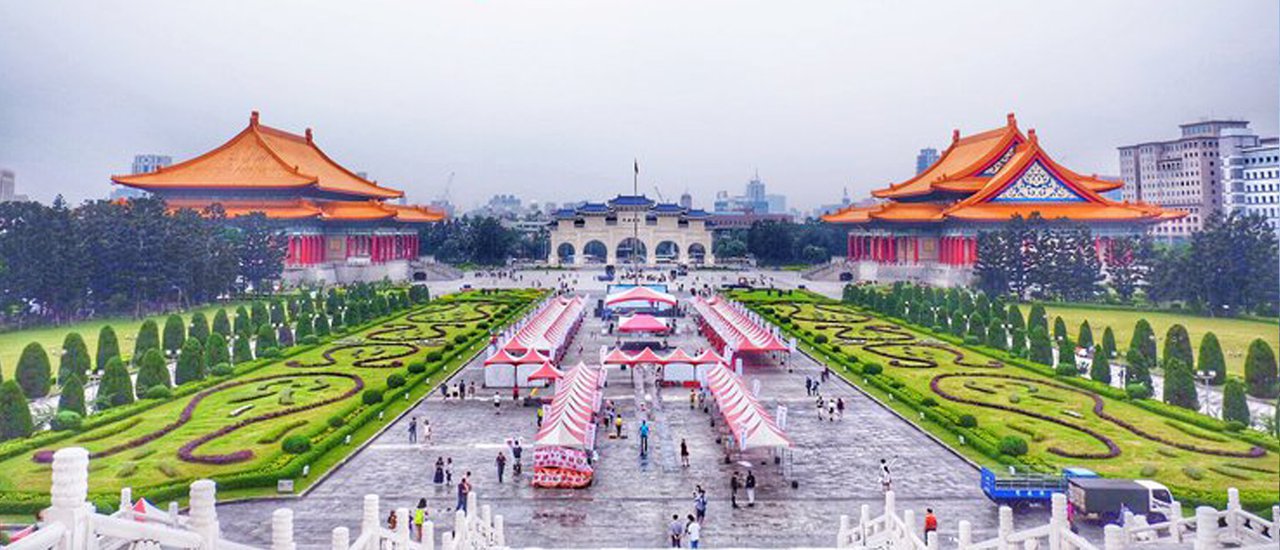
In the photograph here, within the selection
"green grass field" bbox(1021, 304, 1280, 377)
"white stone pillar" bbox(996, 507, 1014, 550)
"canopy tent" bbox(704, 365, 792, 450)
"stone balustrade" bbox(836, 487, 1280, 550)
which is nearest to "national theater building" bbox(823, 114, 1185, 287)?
"green grass field" bbox(1021, 304, 1280, 377)

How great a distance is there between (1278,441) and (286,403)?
2327 centimetres

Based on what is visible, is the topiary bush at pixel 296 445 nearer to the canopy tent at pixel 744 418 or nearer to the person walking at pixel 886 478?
the canopy tent at pixel 744 418

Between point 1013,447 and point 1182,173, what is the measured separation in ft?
105

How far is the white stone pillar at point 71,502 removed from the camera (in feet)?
17.7

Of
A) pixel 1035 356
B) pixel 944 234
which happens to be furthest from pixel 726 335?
pixel 944 234

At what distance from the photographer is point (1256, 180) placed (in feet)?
79.8

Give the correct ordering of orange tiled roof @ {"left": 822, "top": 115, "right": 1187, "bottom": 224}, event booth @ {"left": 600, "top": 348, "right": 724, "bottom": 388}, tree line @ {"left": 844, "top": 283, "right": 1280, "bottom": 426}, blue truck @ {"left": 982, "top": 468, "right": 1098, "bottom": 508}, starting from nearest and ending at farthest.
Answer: blue truck @ {"left": 982, "top": 468, "right": 1098, "bottom": 508}
tree line @ {"left": 844, "top": 283, "right": 1280, "bottom": 426}
event booth @ {"left": 600, "top": 348, "right": 724, "bottom": 388}
orange tiled roof @ {"left": 822, "top": 115, "right": 1187, "bottom": 224}

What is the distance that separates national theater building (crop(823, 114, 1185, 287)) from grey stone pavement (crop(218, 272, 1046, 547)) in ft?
107

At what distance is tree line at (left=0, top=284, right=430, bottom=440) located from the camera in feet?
60.5

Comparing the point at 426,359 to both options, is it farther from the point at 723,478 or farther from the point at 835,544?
the point at 835,544

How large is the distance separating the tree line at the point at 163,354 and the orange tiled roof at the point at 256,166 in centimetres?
871

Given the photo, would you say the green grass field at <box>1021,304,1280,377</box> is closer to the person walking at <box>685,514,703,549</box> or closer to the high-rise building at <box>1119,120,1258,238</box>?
the high-rise building at <box>1119,120,1258,238</box>

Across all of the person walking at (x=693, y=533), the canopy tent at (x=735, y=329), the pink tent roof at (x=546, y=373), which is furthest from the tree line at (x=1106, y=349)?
the pink tent roof at (x=546, y=373)

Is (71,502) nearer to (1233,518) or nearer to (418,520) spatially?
(418,520)
